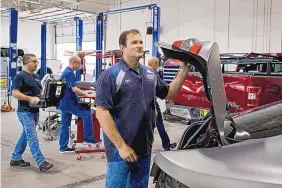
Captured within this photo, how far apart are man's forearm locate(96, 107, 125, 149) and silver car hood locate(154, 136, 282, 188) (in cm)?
78

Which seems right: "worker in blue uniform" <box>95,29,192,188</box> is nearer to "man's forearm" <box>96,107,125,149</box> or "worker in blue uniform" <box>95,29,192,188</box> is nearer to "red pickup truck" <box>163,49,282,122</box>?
"man's forearm" <box>96,107,125,149</box>

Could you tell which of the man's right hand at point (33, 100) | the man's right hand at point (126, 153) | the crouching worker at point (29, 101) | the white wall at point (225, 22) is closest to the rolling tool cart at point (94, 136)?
the crouching worker at point (29, 101)

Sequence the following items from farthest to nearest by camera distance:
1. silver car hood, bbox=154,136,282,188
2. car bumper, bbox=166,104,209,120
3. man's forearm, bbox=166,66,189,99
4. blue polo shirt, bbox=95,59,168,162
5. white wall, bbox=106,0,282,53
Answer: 1. white wall, bbox=106,0,282,53
2. car bumper, bbox=166,104,209,120
3. man's forearm, bbox=166,66,189,99
4. blue polo shirt, bbox=95,59,168,162
5. silver car hood, bbox=154,136,282,188

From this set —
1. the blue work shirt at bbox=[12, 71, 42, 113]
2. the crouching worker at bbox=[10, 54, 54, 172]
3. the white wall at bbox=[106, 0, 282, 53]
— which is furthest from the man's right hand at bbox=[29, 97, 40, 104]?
the white wall at bbox=[106, 0, 282, 53]

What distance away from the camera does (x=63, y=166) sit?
503cm

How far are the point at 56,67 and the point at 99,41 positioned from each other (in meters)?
8.11

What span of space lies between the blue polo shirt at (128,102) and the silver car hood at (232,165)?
3.03ft

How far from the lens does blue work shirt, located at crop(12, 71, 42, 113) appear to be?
468cm

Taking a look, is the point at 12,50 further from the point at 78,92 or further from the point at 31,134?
the point at 31,134

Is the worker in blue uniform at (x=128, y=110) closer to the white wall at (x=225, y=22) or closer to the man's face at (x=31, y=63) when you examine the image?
the man's face at (x=31, y=63)

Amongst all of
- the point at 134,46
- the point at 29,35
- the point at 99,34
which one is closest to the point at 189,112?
the point at 134,46

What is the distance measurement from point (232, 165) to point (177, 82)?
1.40 metres

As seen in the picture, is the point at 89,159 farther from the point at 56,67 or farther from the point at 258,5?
the point at 56,67

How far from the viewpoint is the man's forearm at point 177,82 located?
100 inches
